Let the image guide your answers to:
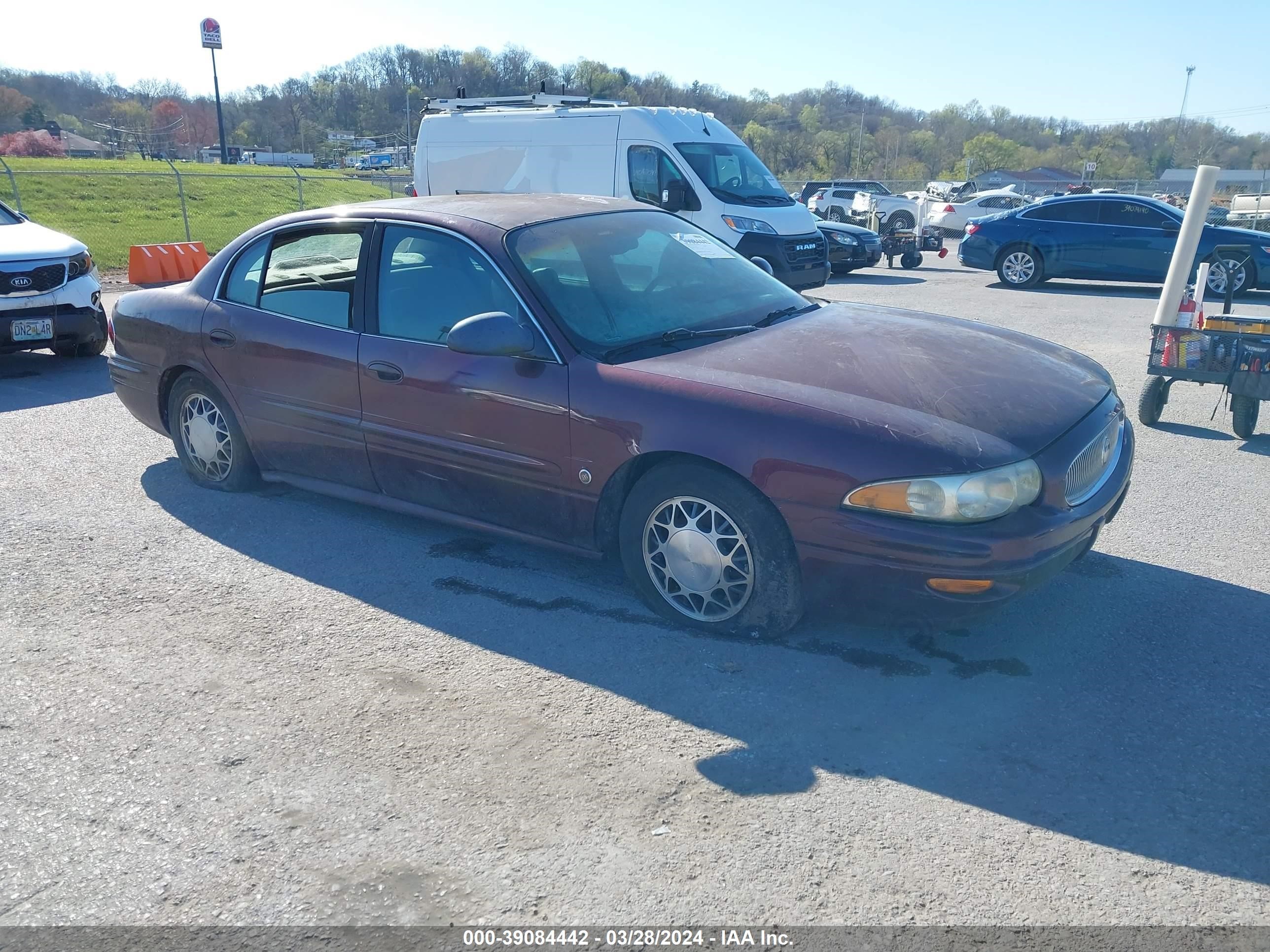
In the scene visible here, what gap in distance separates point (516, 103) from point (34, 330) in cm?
912

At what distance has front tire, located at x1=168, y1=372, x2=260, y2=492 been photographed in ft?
18.3

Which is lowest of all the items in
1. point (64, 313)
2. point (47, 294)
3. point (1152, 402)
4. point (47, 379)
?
point (47, 379)

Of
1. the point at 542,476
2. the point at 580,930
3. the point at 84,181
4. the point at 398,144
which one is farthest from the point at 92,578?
the point at 398,144

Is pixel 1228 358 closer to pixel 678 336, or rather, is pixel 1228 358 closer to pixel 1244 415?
pixel 1244 415

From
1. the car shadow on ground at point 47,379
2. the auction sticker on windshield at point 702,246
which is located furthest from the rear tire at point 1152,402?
the car shadow on ground at point 47,379

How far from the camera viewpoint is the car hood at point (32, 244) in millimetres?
8891

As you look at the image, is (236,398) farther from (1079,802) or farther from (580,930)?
(1079,802)

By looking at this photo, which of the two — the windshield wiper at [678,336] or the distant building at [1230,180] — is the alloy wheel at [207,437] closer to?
the windshield wiper at [678,336]

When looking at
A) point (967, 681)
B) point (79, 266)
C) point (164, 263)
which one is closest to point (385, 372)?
point (967, 681)

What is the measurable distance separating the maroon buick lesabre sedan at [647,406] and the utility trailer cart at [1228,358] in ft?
8.40

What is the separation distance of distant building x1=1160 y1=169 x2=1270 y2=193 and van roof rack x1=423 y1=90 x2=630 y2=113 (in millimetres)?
46015

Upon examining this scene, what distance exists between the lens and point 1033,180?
245 feet

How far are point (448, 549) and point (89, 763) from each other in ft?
6.53

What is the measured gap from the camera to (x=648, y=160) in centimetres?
1375
